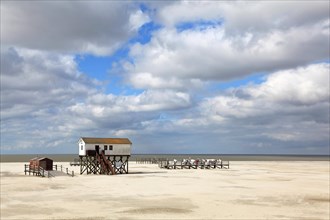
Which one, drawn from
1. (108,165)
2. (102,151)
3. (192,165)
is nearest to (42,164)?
(102,151)

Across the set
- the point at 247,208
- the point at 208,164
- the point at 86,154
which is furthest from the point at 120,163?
the point at 247,208

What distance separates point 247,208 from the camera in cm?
2617

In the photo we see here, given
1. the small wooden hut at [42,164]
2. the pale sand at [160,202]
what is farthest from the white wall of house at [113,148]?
the pale sand at [160,202]

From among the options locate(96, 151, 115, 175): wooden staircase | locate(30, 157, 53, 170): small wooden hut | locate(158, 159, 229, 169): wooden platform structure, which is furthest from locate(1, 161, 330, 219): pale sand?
locate(158, 159, 229, 169): wooden platform structure

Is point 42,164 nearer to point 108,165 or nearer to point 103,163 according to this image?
point 103,163

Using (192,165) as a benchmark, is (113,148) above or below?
above

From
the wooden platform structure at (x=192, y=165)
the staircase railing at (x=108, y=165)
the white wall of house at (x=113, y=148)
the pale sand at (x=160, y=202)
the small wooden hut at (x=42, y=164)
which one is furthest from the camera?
the wooden platform structure at (x=192, y=165)

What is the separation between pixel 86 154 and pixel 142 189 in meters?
20.6

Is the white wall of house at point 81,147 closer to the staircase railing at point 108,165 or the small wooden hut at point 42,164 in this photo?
the staircase railing at point 108,165

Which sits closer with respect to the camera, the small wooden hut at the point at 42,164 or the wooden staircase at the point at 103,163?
the wooden staircase at the point at 103,163

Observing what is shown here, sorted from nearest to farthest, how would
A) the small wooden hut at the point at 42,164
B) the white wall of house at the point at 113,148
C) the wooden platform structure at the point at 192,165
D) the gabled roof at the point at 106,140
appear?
the white wall of house at the point at 113,148
the gabled roof at the point at 106,140
the small wooden hut at the point at 42,164
the wooden platform structure at the point at 192,165

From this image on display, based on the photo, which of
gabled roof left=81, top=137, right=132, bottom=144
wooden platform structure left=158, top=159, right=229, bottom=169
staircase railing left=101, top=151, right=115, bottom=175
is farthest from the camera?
wooden platform structure left=158, top=159, right=229, bottom=169

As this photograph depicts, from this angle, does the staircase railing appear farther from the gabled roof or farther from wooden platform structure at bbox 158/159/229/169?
wooden platform structure at bbox 158/159/229/169

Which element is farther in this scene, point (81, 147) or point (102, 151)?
point (81, 147)
